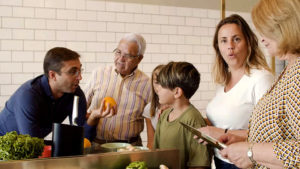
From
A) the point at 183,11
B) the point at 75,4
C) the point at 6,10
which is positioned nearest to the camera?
the point at 6,10

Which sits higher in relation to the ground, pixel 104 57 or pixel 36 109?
pixel 104 57

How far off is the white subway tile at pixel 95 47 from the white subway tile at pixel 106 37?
0.06 meters

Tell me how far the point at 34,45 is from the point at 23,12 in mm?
380

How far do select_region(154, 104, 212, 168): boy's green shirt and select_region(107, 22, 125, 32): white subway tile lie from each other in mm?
A: 2119

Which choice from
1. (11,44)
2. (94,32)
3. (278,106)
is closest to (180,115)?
(278,106)

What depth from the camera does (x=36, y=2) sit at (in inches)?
136

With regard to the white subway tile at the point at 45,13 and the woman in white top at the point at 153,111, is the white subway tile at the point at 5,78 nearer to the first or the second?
the white subway tile at the point at 45,13

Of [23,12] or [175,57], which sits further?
[175,57]

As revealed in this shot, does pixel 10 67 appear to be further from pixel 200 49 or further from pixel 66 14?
pixel 200 49

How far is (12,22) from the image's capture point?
3.38m

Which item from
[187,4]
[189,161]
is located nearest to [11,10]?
[187,4]

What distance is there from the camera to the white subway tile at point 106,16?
3.67 metres

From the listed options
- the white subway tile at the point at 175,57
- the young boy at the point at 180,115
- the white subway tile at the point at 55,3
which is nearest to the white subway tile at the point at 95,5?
the white subway tile at the point at 55,3

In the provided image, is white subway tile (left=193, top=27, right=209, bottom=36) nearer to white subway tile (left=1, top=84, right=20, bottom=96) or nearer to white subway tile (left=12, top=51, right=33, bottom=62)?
white subway tile (left=12, top=51, right=33, bottom=62)
